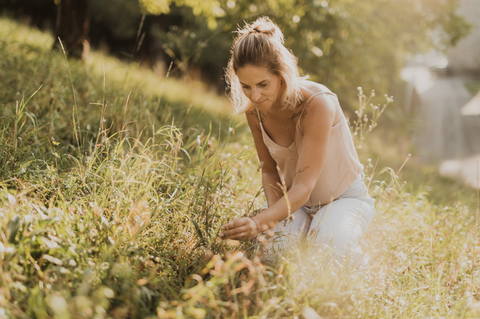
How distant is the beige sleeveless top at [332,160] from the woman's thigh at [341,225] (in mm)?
89

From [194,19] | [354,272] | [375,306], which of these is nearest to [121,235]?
[354,272]

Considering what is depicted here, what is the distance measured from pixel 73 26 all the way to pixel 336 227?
15.1ft

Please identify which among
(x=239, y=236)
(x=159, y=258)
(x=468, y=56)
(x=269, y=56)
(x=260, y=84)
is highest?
(x=468, y=56)

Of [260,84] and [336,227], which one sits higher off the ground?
[260,84]

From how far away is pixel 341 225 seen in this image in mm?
2164

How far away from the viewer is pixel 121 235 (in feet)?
5.72

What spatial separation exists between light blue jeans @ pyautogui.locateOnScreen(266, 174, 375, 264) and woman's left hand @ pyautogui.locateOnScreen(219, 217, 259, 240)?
188 millimetres

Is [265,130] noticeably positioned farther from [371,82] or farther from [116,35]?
[116,35]

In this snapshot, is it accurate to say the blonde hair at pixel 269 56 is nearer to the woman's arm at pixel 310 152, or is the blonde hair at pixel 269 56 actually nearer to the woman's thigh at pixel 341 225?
the woman's arm at pixel 310 152

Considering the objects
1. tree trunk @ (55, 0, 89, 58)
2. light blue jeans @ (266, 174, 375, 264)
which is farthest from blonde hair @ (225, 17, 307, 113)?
tree trunk @ (55, 0, 89, 58)

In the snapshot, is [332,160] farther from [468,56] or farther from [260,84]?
[468,56]

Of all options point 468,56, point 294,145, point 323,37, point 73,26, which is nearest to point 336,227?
point 294,145

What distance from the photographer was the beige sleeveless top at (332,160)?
233 cm

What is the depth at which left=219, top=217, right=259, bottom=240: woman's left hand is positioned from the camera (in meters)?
1.79
